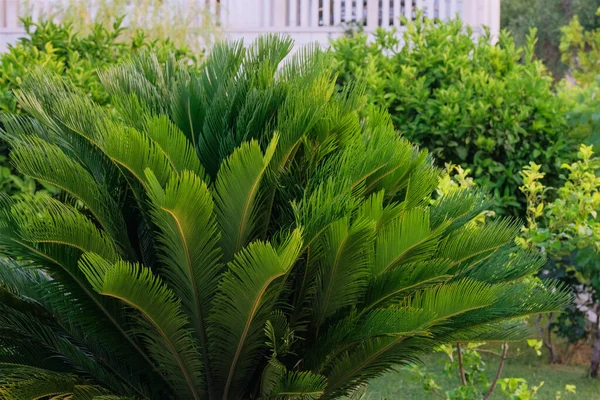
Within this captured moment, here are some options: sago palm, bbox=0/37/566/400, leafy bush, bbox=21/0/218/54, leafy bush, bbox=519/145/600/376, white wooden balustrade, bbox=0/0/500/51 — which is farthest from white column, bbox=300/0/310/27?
sago palm, bbox=0/37/566/400

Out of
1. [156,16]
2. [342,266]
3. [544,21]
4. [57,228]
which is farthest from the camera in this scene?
[544,21]

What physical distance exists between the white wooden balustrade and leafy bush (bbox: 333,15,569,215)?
2.82m

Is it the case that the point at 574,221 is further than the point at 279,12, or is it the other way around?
the point at 279,12

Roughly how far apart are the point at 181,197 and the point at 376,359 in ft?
3.94

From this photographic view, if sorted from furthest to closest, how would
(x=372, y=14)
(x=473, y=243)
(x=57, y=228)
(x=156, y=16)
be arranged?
(x=372, y=14), (x=156, y=16), (x=473, y=243), (x=57, y=228)

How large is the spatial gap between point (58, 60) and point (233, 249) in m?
4.08

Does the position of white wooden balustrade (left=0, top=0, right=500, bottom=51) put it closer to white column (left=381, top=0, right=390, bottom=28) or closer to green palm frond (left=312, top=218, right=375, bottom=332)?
white column (left=381, top=0, right=390, bottom=28)

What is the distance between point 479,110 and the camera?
22.5ft

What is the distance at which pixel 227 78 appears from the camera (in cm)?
384

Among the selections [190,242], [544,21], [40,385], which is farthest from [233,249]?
[544,21]

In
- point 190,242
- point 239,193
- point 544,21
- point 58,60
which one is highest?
point 544,21

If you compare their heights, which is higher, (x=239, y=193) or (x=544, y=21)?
(x=544, y=21)

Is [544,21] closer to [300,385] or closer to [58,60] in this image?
[58,60]

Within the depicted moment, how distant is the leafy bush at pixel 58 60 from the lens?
19.1 feet
